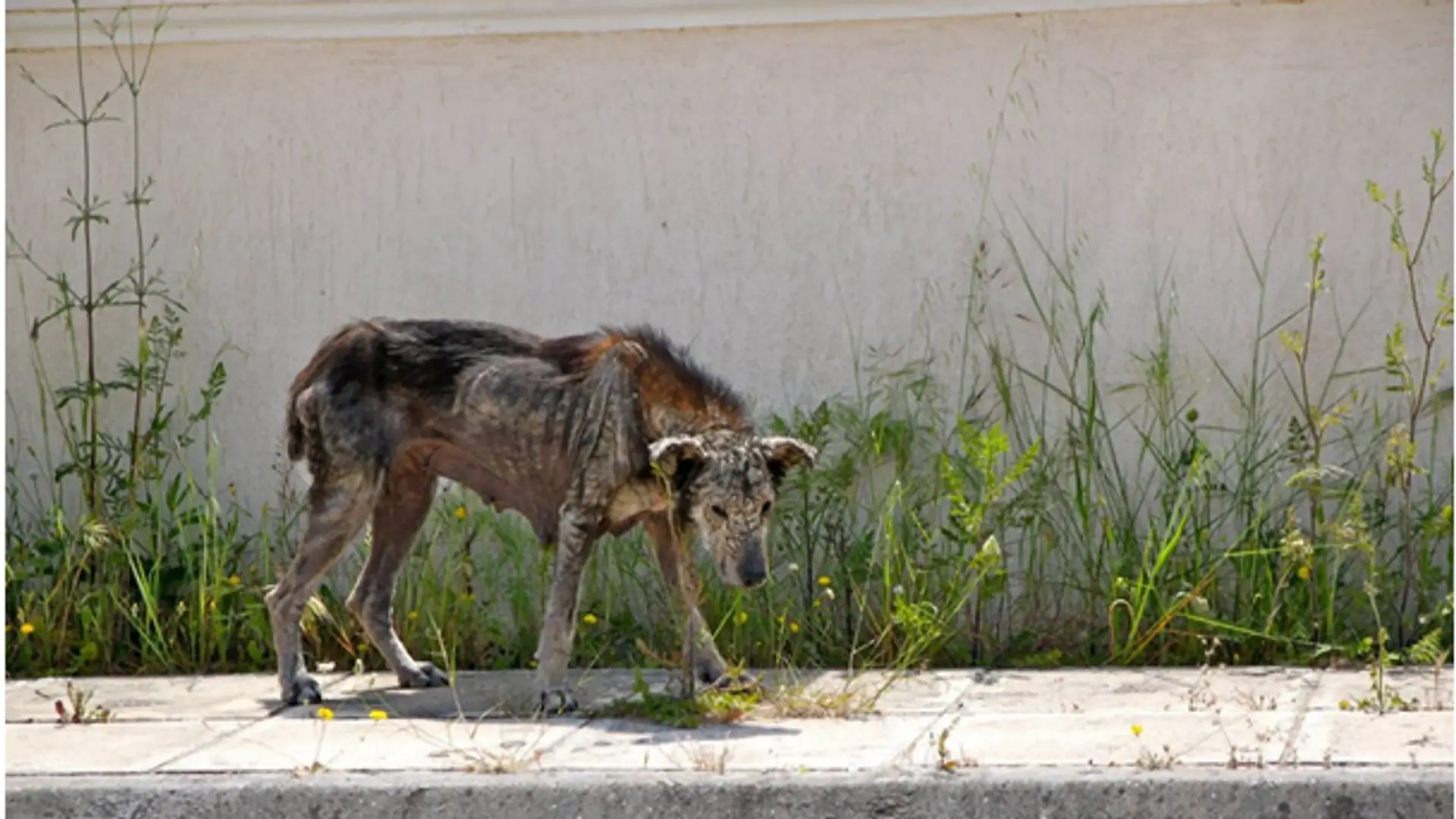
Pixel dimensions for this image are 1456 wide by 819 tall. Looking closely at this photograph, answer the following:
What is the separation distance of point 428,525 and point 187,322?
1.31 metres

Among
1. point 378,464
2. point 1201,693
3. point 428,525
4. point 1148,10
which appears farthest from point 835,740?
point 1148,10

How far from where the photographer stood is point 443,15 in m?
8.81

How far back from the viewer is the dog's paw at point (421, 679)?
24.8 feet

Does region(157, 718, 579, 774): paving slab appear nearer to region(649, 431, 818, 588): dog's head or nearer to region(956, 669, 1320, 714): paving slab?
region(649, 431, 818, 588): dog's head

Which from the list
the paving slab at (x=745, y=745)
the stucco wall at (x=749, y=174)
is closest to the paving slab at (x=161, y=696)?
the stucco wall at (x=749, y=174)

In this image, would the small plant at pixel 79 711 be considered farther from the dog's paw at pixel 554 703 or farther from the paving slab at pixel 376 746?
the dog's paw at pixel 554 703

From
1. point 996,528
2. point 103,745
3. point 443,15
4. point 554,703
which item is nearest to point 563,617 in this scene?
point 554,703

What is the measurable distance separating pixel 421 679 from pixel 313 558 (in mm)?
581

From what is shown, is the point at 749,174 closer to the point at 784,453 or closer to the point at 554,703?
the point at 784,453

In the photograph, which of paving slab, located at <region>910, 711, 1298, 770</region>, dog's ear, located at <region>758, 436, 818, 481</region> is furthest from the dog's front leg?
paving slab, located at <region>910, 711, 1298, 770</region>

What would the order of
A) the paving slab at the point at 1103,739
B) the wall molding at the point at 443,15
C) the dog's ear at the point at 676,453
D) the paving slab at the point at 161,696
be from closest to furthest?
the paving slab at the point at 1103,739
the dog's ear at the point at 676,453
the paving slab at the point at 161,696
the wall molding at the point at 443,15

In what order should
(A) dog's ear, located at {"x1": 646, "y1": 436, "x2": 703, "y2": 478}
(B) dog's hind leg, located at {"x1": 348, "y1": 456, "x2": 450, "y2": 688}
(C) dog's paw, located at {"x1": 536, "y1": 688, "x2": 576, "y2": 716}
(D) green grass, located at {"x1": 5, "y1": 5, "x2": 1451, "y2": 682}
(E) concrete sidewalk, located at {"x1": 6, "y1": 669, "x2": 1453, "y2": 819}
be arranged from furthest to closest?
(D) green grass, located at {"x1": 5, "y1": 5, "x2": 1451, "y2": 682} < (B) dog's hind leg, located at {"x1": 348, "y1": 456, "x2": 450, "y2": 688} < (C) dog's paw, located at {"x1": 536, "y1": 688, "x2": 576, "y2": 716} < (A) dog's ear, located at {"x1": 646, "y1": 436, "x2": 703, "y2": 478} < (E) concrete sidewalk, located at {"x1": 6, "y1": 669, "x2": 1453, "y2": 819}

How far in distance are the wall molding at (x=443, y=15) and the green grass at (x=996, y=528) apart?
0.78 meters

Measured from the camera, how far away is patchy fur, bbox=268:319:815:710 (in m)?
7.00
